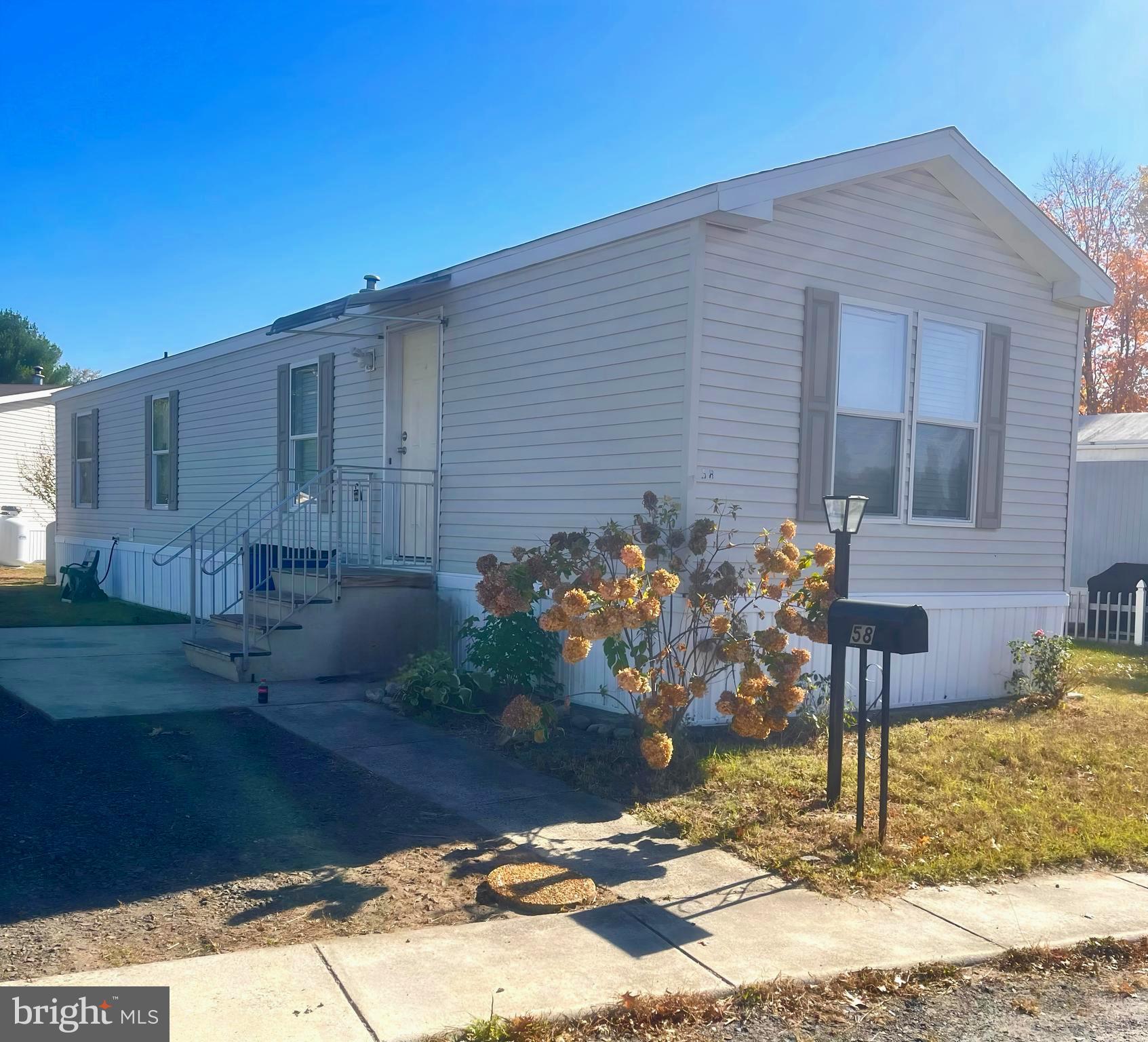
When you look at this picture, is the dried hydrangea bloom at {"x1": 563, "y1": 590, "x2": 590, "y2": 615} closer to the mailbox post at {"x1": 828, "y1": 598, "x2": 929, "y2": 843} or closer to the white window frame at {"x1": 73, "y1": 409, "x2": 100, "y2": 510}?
the mailbox post at {"x1": 828, "y1": 598, "x2": 929, "y2": 843}

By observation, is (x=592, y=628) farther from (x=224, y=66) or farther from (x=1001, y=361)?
(x=224, y=66)

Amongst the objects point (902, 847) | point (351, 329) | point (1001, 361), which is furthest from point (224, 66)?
point (902, 847)

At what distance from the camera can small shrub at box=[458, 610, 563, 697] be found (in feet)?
25.2

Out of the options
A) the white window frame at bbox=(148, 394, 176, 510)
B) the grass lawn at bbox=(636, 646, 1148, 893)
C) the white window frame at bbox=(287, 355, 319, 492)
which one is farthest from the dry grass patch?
the white window frame at bbox=(148, 394, 176, 510)

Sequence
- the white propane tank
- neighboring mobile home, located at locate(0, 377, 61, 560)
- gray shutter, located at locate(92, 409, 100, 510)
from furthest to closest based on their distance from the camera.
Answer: neighboring mobile home, located at locate(0, 377, 61, 560) < the white propane tank < gray shutter, located at locate(92, 409, 100, 510)

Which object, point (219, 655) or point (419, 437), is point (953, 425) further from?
point (219, 655)

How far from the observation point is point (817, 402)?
7758 mm

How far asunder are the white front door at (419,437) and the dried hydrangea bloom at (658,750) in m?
4.31

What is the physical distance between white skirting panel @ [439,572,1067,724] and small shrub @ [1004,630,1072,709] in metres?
0.24

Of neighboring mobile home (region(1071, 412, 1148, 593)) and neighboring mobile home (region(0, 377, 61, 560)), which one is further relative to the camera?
neighboring mobile home (region(0, 377, 61, 560))

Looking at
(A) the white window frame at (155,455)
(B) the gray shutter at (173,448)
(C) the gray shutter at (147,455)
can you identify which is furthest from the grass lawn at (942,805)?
(C) the gray shutter at (147,455)

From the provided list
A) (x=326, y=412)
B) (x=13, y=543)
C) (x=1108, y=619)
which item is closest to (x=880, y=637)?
(x=326, y=412)

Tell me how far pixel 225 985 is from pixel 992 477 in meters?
7.40

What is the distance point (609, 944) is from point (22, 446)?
27316 millimetres
